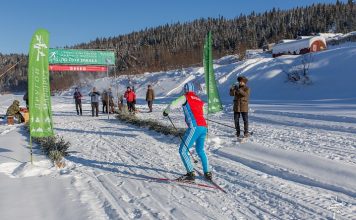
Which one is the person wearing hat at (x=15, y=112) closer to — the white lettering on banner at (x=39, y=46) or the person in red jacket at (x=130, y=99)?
the person in red jacket at (x=130, y=99)

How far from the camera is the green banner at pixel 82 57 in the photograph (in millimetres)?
26594

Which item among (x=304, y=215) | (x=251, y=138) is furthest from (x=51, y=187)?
(x=251, y=138)

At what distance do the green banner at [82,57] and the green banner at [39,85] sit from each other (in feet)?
56.0

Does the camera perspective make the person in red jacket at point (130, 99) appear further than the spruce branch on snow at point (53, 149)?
Yes

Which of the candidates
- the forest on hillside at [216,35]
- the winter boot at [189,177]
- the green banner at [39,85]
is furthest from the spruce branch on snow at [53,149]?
the forest on hillside at [216,35]

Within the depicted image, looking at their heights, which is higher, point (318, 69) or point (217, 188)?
point (318, 69)

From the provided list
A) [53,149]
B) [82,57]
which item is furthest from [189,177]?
[82,57]

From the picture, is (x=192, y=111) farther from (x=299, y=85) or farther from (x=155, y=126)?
(x=299, y=85)

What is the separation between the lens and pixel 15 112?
20766 mm

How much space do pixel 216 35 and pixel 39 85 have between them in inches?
4112

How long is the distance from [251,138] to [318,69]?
2250 centimetres

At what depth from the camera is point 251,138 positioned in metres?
11.7

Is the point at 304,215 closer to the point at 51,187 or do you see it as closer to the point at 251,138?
the point at 51,187

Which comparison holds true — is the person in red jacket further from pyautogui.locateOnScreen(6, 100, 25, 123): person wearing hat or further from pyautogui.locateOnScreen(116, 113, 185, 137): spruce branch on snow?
pyautogui.locateOnScreen(6, 100, 25, 123): person wearing hat
